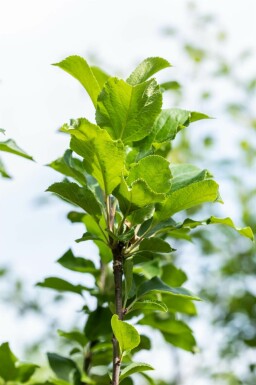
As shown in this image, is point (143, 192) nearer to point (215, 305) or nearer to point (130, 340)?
point (130, 340)

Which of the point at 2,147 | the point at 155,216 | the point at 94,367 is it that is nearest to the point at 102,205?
the point at 155,216

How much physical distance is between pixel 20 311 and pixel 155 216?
3646 millimetres

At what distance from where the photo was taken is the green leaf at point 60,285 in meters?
1.56

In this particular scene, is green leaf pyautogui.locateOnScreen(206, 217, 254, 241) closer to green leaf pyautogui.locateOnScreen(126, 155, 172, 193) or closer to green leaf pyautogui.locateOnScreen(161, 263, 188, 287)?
green leaf pyautogui.locateOnScreen(126, 155, 172, 193)

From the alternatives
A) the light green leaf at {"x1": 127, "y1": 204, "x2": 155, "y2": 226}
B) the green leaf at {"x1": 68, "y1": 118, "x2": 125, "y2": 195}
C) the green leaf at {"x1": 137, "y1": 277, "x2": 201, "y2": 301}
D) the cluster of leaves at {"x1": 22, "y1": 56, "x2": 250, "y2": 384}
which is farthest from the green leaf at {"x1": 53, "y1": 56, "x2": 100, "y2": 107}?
the green leaf at {"x1": 137, "y1": 277, "x2": 201, "y2": 301}

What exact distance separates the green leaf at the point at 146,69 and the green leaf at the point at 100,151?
0.21 metres

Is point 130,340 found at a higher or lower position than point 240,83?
lower

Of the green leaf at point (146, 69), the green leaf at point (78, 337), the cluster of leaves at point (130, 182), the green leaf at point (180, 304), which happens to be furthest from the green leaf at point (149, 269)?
the green leaf at point (146, 69)

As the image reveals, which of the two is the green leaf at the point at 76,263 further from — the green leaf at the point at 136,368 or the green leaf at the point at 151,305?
the green leaf at the point at 136,368

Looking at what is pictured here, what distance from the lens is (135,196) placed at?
112 cm

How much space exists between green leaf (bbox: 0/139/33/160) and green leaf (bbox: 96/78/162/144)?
0.19 m

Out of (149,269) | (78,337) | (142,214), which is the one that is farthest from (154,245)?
(78,337)

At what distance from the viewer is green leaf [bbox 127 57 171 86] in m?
1.22

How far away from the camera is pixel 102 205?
1238mm
